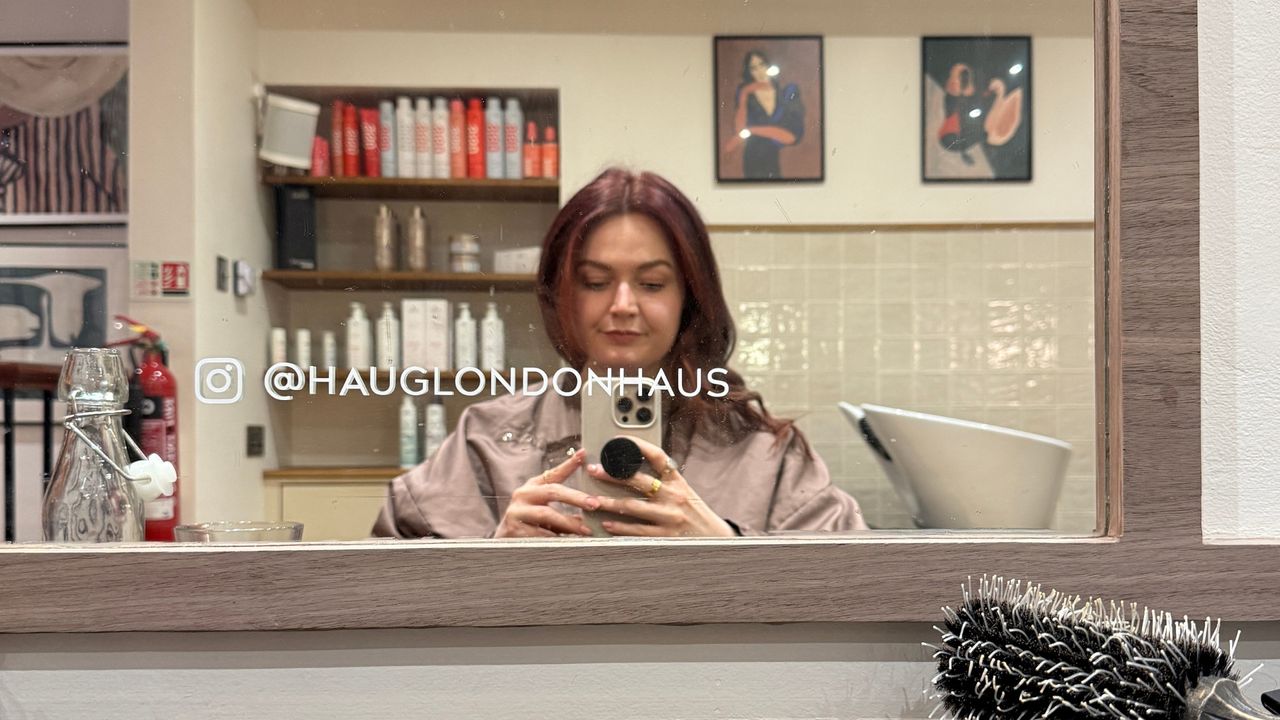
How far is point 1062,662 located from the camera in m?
0.57

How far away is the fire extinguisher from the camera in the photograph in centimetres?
70

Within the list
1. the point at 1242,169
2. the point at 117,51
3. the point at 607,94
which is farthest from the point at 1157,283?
the point at 117,51

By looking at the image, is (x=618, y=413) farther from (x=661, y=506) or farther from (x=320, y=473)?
(x=320, y=473)

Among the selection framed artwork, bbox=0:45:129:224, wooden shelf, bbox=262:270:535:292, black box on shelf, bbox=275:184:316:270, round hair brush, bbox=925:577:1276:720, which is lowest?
round hair brush, bbox=925:577:1276:720

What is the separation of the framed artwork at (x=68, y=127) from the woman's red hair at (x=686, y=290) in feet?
1.11

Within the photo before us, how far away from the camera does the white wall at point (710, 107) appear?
2.36 feet

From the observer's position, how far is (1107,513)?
0.71 metres

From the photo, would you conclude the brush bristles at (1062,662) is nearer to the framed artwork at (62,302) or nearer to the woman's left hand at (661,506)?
the woman's left hand at (661,506)

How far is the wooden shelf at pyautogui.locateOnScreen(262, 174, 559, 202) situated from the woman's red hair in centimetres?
3

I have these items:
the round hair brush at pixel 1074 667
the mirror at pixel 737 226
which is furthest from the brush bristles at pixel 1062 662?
the mirror at pixel 737 226

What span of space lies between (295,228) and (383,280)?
8 cm

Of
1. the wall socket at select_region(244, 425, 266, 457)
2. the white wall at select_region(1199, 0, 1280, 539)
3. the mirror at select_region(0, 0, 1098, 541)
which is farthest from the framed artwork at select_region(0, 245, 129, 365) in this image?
the white wall at select_region(1199, 0, 1280, 539)

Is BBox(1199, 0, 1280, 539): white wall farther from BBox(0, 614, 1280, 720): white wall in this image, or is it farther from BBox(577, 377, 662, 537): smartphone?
BBox(577, 377, 662, 537): smartphone

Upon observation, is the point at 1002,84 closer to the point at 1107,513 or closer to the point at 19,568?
the point at 1107,513
